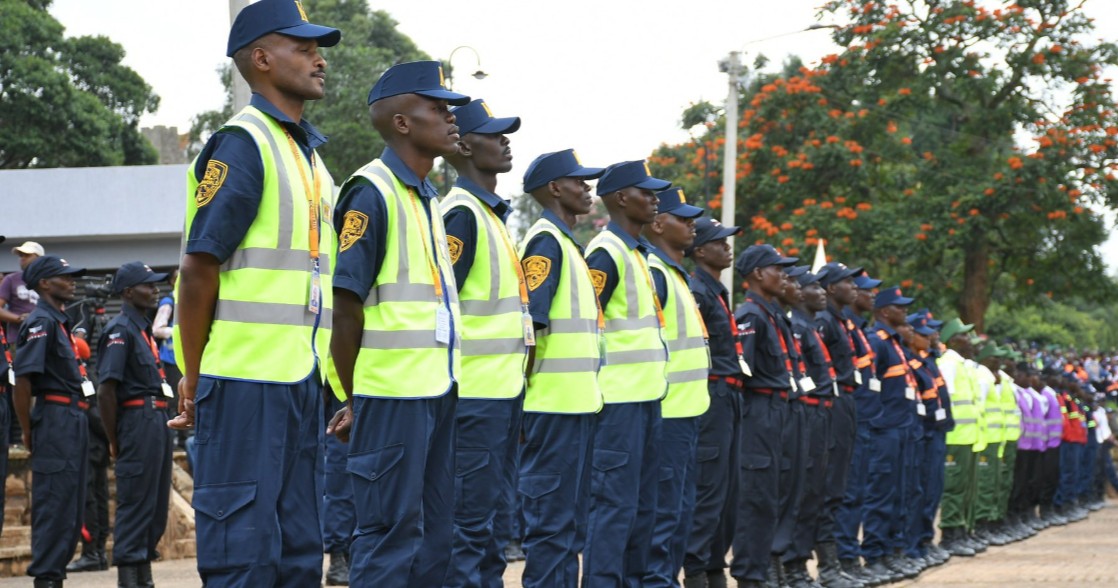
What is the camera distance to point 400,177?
5621 millimetres

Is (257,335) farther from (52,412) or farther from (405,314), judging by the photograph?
(52,412)

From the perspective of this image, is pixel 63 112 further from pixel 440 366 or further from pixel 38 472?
pixel 440 366

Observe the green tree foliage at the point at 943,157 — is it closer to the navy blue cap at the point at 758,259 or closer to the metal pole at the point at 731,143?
the metal pole at the point at 731,143

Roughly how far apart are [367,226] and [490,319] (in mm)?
1197

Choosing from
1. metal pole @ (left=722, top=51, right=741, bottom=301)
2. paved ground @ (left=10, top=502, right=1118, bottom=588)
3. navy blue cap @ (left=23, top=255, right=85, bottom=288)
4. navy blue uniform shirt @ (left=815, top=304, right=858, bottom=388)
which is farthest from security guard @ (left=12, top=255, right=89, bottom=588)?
metal pole @ (left=722, top=51, right=741, bottom=301)

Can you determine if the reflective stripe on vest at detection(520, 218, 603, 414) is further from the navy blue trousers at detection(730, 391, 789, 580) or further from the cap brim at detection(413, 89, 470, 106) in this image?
the navy blue trousers at detection(730, 391, 789, 580)

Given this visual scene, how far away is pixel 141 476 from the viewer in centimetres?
1002

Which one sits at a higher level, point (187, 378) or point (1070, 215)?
point (1070, 215)

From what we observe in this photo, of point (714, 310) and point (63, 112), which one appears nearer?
point (714, 310)

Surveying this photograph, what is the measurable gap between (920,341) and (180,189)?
44.0ft

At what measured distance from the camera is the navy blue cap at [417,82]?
228 inches

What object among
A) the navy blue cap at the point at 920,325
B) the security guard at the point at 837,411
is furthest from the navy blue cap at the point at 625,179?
the navy blue cap at the point at 920,325

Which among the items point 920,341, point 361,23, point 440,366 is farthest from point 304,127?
point 361,23

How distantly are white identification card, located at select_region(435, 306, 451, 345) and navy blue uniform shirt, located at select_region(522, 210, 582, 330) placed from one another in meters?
1.74
